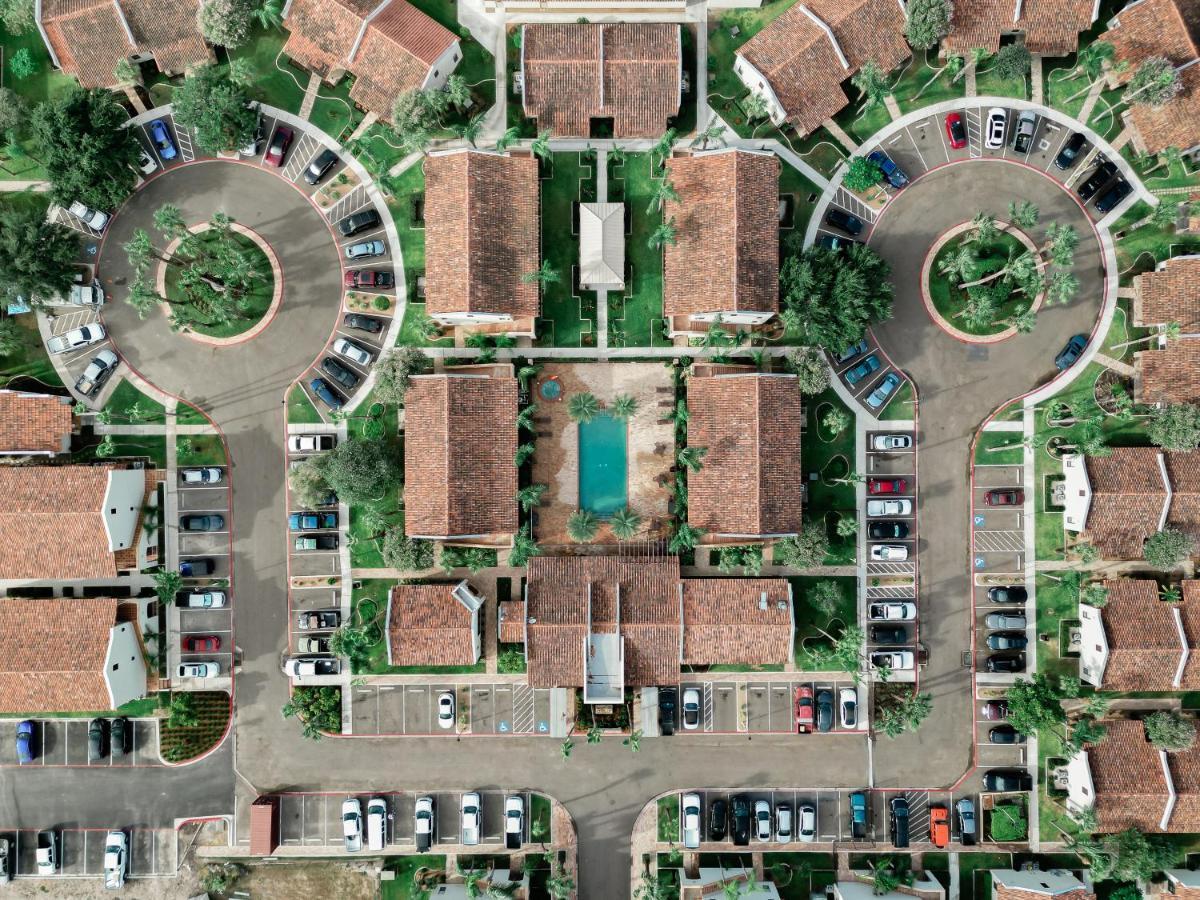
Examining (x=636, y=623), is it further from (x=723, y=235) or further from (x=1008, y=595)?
(x=1008, y=595)

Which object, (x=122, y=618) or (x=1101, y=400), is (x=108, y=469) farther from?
(x=1101, y=400)

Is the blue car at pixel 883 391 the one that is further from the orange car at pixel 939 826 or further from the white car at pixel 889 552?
the orange car at pixel 939 826

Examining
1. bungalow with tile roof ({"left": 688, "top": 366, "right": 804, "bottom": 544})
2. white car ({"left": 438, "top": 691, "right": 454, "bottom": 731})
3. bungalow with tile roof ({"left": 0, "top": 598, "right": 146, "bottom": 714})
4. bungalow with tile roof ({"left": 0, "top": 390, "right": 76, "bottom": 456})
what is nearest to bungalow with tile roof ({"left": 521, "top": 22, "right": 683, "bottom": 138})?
bungalow with tile roof ({"left": 688, "top": 366, "right": 804, "bottom": 544})

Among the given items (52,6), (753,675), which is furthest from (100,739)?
(52,6)

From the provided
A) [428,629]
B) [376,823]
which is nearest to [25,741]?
[376,823]

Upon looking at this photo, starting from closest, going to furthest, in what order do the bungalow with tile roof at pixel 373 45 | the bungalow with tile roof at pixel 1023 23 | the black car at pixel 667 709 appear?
the bungalow with tile roof at pixel 373 45 → the bungalow with tile roof at pixel 1023 23 → the black car at pixel 667 709

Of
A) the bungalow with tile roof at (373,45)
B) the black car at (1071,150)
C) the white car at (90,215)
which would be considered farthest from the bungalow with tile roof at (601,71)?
the white car at (90,215)

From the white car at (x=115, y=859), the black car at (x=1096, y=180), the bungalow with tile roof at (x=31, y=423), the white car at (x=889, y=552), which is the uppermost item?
the black car at (x=1096, y=180)
